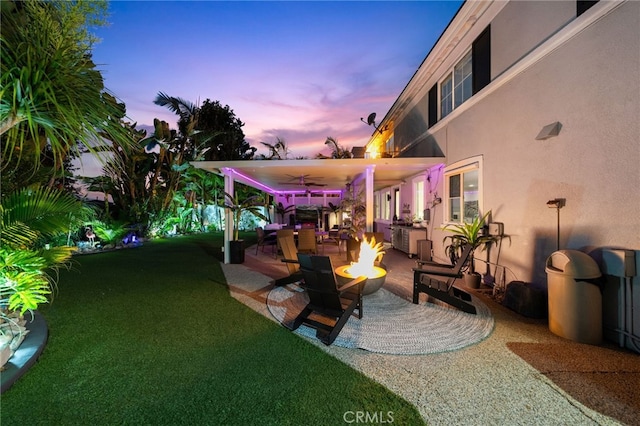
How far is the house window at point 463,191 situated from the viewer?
20.7 ft

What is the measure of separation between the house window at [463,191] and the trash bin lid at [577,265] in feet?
9.33

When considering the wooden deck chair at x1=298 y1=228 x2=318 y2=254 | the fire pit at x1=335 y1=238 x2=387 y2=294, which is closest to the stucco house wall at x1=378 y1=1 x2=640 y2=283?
the fire pit at x1=335 y1=238 x2=387 y2=294

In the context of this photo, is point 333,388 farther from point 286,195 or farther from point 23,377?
point 286,195

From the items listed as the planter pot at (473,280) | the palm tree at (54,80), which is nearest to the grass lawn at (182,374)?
the palm tree at (54,80)

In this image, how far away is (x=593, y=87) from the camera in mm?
3537

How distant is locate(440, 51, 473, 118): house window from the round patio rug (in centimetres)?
518

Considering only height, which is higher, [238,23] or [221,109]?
[221,109]

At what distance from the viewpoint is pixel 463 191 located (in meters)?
7.02

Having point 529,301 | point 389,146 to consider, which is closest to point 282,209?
point 389,146

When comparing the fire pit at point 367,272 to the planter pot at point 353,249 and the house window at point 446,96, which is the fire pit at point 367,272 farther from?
the house window at point 446,96

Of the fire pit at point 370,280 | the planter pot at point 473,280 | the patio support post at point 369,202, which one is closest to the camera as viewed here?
the fire pit at point 370,280

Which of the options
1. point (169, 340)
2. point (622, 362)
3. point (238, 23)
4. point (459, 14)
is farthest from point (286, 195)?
point (622, 362)

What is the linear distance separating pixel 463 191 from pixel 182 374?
7.13 m

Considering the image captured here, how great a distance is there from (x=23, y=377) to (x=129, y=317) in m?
1.54
